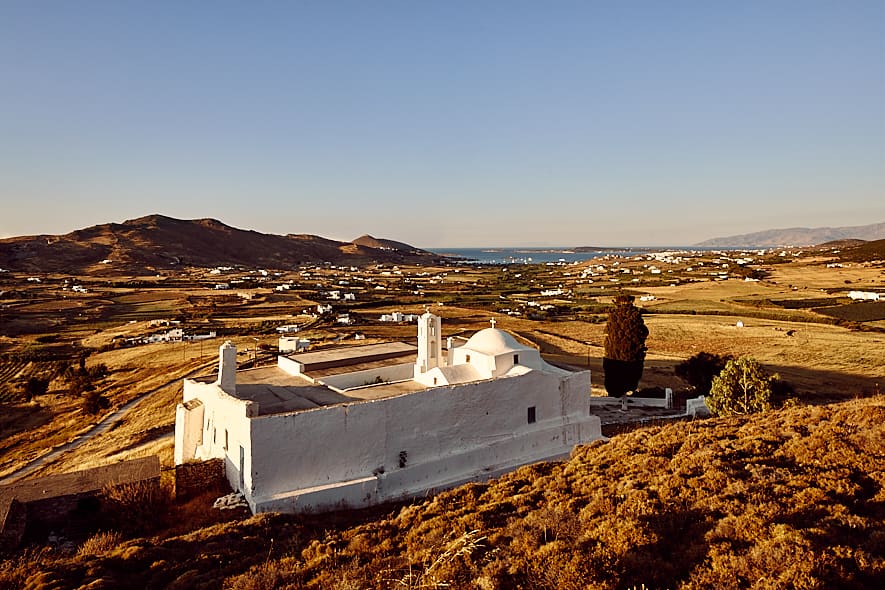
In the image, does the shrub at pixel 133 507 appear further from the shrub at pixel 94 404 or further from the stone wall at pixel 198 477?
the shrub at pixel 94 404

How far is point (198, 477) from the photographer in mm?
14000

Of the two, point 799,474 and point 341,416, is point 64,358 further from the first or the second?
point 799,474

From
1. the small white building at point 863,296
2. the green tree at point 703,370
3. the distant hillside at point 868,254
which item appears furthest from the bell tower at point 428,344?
the distant hillside at point 868,254

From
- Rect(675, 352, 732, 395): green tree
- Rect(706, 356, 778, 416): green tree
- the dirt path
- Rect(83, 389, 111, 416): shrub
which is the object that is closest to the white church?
Rect(706, 356, 778, 416): green tree

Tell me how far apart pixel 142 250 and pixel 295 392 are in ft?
484

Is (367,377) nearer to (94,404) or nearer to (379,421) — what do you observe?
(379,421)

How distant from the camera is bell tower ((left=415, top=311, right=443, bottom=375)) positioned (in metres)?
18.2

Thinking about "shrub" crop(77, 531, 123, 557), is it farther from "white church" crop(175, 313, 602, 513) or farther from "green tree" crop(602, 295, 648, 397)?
"green tree" crop(602, 295, 648, 397)

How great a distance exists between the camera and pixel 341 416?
45.2ft

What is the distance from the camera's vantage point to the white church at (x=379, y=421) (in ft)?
43.1

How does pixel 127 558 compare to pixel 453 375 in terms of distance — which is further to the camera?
pixel 453 375

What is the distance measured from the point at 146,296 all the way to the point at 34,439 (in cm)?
6123

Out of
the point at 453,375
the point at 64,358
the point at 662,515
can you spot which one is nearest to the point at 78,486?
the point at 453,375

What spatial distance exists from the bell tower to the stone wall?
721 cm
